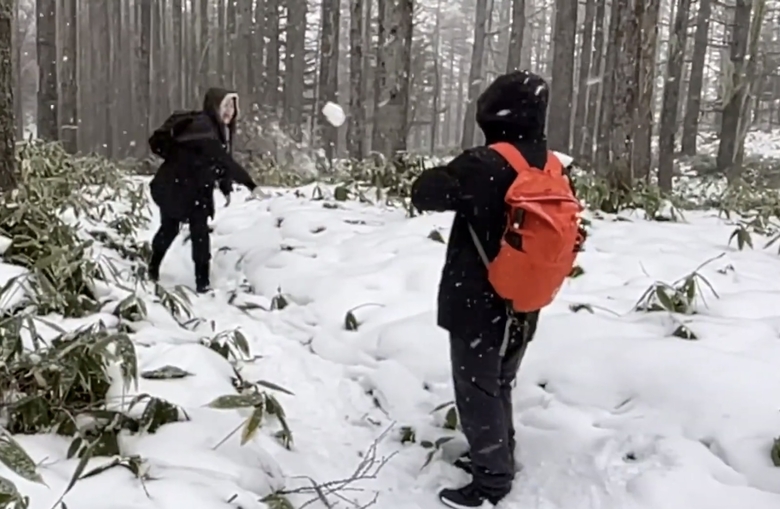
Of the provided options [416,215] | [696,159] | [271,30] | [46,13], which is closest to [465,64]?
[271,30]

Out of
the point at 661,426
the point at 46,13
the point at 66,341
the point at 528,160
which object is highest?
the point at 46,13

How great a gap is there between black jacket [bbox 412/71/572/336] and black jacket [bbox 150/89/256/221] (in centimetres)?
309

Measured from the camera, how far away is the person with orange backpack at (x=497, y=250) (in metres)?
2.93

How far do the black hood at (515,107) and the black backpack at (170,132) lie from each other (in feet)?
11.3

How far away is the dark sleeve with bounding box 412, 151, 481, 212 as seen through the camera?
→ 3.07 meters

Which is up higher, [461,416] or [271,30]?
[271,30]

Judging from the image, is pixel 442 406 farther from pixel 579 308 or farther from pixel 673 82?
pixel 673 82

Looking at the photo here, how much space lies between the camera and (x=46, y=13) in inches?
459

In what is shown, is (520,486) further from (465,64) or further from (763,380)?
(465,64)

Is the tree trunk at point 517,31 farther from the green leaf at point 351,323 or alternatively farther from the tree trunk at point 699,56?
the green leaf at point 351,323

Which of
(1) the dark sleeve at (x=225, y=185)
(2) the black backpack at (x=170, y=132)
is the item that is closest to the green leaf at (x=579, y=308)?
(1) the dark sleeve at (x=225, y=185)

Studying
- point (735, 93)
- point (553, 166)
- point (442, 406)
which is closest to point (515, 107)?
point (553, 166)

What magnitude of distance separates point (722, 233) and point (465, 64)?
53.8 metres

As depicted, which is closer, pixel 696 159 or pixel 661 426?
pixel 661 426
